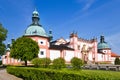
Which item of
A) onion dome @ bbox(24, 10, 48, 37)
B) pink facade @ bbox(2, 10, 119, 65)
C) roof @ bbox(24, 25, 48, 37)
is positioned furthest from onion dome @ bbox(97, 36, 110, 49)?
roof @ bbox(24, 25, 48, 37)

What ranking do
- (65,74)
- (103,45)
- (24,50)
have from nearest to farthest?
(65,74) → (24,50) → (103,45)

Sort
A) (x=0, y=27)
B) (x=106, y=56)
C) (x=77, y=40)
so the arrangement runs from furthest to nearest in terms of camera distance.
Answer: (x=106, y=56)
(x=77, y=40)
(x=0, y=27)

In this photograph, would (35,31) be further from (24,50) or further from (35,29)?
(24,50)

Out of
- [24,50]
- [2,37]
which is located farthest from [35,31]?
[24,50]

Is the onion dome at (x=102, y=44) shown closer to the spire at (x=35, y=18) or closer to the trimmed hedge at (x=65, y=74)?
the spire at (x=35, y=18)

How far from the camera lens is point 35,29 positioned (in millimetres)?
57906

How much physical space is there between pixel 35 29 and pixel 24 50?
1452 centimetres

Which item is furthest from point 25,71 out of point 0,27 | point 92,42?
point 92,42

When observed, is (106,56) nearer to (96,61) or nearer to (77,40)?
(96,61)

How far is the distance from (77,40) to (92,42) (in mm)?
8675

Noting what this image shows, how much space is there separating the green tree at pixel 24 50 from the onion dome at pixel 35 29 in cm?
1132

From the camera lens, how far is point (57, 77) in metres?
14.6

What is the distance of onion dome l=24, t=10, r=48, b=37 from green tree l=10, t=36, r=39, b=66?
11324 mm

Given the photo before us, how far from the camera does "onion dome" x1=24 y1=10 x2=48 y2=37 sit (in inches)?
2266
